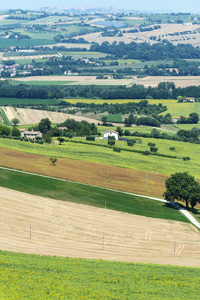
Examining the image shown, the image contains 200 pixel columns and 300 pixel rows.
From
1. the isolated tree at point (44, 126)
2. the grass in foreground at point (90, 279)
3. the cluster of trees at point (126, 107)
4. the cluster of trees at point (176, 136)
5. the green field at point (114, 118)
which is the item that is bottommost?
the green field at point (114, 118)

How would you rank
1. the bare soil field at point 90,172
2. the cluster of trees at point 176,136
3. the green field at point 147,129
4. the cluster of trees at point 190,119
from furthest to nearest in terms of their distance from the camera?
the cluster of trees at point 190,119, the green field at point 147,129, the cluster of trees at point 176,136, the bare soil field at point 90,172

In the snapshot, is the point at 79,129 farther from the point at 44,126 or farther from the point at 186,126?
the point at 186,126

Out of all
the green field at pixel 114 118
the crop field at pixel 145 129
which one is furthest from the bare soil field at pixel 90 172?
the green field at pixel 114 118

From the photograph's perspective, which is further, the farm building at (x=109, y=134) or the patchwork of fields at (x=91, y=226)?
the farm building at (x=109, y=134)

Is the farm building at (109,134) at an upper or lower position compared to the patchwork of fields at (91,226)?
lower

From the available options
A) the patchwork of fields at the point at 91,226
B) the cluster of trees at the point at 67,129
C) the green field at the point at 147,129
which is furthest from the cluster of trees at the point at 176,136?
the patchwork of fields at the point at 91,226

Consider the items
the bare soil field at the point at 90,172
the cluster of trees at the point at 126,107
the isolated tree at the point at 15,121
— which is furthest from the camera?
the cluster of trees at the point at 126,107

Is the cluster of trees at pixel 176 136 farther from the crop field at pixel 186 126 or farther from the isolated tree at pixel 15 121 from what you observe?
the isolated tree at pixel 15 121
